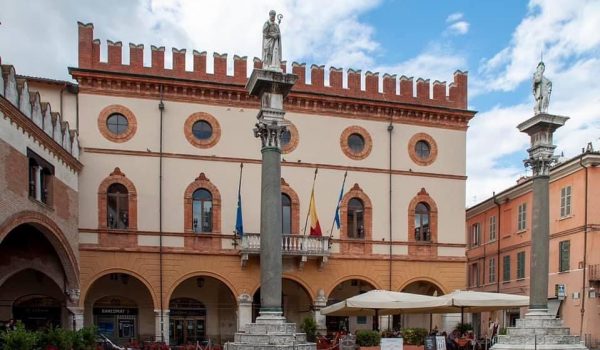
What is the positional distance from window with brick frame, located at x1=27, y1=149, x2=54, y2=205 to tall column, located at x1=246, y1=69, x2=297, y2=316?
8.20 metres

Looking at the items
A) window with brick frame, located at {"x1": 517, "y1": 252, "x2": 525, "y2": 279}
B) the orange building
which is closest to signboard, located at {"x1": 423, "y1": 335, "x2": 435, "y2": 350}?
the orange building

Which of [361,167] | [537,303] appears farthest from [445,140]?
[537,303]

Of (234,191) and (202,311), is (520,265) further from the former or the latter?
(202,311)

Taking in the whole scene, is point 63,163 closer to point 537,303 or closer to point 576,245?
point 537,303

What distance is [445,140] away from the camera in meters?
30.4

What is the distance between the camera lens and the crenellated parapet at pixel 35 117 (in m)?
17.6

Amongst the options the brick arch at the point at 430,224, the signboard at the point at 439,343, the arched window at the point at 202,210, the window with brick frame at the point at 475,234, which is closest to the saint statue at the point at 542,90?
the signboard at the point at 439,343

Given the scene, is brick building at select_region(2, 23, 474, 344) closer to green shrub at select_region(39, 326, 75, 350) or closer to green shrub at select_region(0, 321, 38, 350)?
green shrub at select_region(39, 326, 75, 350)

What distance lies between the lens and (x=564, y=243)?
1220 inches

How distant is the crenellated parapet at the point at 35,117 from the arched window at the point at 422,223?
14.8 meters

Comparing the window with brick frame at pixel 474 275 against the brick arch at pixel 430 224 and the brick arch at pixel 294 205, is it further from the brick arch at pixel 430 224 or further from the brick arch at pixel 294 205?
the brick arch at pixel 294 205

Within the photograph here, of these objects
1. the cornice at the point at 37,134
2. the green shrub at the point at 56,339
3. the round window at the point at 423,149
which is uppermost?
the round window at the point at 423,149

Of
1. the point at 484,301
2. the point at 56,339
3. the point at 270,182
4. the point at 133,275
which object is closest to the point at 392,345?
the point at 484,301

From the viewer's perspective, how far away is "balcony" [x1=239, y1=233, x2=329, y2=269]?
26484 millimetres
